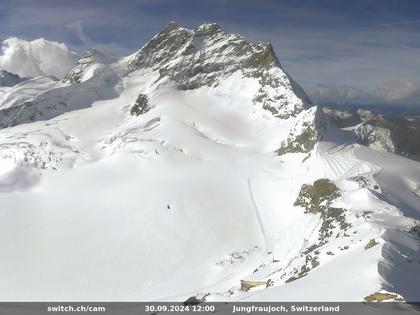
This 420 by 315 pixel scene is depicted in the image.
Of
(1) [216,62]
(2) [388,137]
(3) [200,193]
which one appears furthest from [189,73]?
(2) [388,137]

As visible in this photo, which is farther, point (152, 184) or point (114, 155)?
point (114, 155)

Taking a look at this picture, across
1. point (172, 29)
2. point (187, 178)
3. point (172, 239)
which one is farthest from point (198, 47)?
point (172, 239)

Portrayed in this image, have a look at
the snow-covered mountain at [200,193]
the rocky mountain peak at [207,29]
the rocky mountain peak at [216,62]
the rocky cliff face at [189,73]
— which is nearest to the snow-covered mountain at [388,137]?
the rocky mountain peak at [216,62]

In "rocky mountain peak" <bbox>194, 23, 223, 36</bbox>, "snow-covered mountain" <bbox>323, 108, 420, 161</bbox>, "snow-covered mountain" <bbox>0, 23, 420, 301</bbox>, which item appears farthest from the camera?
"rocky mountain peak" <bbox>194, 23, 223, 36</bbox>

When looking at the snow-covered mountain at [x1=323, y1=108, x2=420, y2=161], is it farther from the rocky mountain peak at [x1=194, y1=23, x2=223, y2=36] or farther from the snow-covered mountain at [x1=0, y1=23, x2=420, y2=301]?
the rocky mountain peak at [x1=194, y1=23, x2=223, y2=36]

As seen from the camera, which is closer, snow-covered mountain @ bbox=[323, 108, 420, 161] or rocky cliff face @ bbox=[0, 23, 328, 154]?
rocky cliff face @ bbox=[0, 23, 328, 154]

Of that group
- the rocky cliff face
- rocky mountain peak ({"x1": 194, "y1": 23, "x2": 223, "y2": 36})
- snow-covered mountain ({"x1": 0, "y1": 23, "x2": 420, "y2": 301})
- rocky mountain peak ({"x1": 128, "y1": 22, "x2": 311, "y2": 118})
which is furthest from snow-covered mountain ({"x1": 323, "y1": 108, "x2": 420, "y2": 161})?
rocky mountain peak ({"x1": 194, "y1": 23, "x2": 223, "y2": 36})

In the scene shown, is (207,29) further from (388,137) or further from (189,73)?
(388,137)

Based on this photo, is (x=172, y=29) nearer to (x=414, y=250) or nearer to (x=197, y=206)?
(x=197, y=206)
